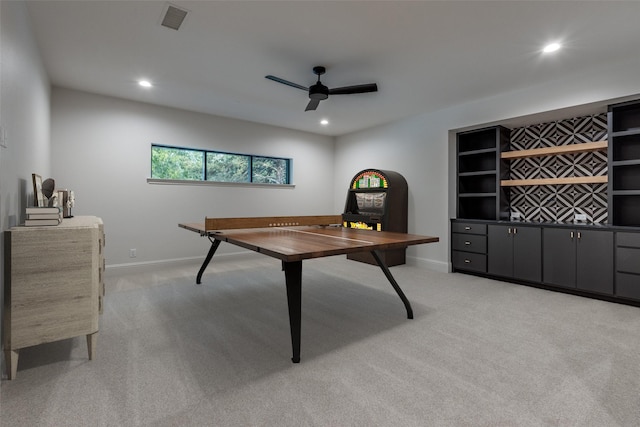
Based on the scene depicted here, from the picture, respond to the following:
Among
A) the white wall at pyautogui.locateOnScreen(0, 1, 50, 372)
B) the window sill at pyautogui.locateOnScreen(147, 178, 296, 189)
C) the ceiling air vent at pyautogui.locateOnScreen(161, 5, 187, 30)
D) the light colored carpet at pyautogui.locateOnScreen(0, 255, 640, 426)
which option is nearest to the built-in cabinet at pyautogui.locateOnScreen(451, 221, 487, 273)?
the light colored carpet at pyautogui.locateOnScreen(0, 255, 640, 426)

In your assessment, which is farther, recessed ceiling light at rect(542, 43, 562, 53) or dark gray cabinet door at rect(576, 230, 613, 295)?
dark gray cabinet door at rect(576, 230, 613, 295)

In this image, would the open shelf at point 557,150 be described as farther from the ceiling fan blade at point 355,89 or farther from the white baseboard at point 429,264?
the ceiling fan blade at point 355,89

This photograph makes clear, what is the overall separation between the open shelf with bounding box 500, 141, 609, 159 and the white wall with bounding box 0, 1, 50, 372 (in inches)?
201

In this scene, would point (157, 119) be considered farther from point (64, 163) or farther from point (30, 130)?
point (30, 130)

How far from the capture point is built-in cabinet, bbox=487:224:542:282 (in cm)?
380

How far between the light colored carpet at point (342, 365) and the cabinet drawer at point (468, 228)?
1.17 meters

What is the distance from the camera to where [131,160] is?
4.47 m

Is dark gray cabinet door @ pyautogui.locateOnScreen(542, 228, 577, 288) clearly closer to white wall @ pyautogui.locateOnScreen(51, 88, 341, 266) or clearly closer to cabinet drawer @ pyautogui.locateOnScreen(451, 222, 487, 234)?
cabinet drawer @ pyautogui.locateOnScreen(451, 222, 487, 234)

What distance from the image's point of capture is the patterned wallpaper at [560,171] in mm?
3758

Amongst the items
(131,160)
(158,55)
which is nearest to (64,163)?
(131,160)

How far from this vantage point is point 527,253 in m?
3.87

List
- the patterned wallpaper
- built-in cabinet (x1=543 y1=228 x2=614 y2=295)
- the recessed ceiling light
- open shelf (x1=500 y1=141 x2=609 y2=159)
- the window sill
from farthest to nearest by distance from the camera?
the window sill
the patterned wallpaper
open shelf (x1=500 y1=141 x2=609 y2=159)
built-in cabinet (x1=543 y1=228 x2=614 y2=295)
the recessed ceiling light

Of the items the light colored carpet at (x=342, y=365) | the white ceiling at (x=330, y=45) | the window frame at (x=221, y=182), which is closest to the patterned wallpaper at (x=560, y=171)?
the white ceiling at (x=330, y=45)

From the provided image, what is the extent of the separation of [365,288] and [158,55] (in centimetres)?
341
